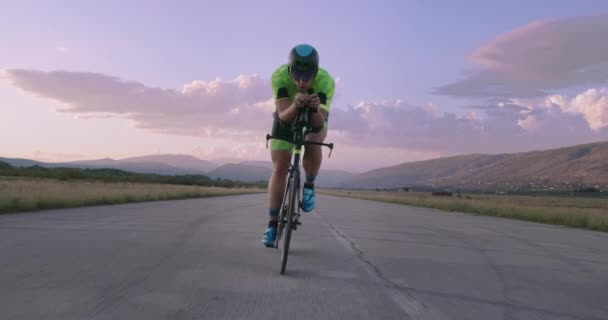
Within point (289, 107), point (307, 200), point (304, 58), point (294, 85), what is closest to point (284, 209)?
point (307, 200)

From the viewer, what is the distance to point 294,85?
5.48m

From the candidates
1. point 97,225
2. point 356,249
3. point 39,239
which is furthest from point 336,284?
point 97,225

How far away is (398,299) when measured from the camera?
3.95m

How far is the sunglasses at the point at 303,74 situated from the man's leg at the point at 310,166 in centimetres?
87

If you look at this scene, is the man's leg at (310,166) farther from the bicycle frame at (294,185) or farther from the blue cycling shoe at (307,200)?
the bicycle frame at (294,185)

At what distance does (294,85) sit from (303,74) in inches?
16.9

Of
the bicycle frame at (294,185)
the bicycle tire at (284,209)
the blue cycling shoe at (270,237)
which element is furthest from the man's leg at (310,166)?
the blue cycling shoe at (270,237)

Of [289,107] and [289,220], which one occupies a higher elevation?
[289,107]

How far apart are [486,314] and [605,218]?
14924 millimetres

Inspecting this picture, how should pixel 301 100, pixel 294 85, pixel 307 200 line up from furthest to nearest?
pixel 307 200 < pixel 294 85 < pixel 301 100

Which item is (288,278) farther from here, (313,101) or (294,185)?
(313,101)

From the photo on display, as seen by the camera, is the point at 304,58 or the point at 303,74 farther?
the point at 303,74

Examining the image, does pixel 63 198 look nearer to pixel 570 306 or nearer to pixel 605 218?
pixel 570 306

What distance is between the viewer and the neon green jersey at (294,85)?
536 centimetres
